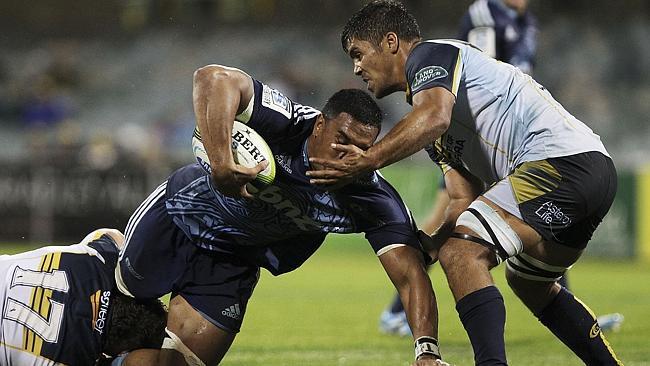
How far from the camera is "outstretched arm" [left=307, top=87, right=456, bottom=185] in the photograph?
489cm

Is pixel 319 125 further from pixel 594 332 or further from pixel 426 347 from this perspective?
pixel 594 332

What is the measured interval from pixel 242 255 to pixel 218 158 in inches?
45.1

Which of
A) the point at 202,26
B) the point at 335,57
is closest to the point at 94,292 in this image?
the point at 335,57

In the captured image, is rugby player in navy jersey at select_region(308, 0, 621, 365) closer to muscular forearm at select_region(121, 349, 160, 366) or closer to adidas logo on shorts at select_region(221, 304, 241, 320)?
adidas logo on shorts at select_region(221, 304, 241, 320)

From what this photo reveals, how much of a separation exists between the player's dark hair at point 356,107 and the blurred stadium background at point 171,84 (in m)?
8.60

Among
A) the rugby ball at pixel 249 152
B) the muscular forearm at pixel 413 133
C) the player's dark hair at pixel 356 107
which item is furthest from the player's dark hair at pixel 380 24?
the rugby ball at pixel 249 152

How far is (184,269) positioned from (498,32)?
14.1ft

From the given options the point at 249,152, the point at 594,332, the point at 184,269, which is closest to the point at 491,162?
the point at 594,332

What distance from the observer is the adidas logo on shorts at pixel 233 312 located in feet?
19.3

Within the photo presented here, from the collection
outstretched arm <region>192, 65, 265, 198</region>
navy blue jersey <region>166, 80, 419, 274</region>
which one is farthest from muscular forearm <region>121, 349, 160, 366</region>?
outstretched arm <region>192, 65, 265, 198</region>

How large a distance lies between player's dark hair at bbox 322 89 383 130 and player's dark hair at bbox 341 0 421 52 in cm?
29

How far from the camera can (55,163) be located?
18.7 m

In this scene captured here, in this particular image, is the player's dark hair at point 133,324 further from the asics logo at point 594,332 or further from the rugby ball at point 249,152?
the asics logo at point 594,332

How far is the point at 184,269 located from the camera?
602cm
